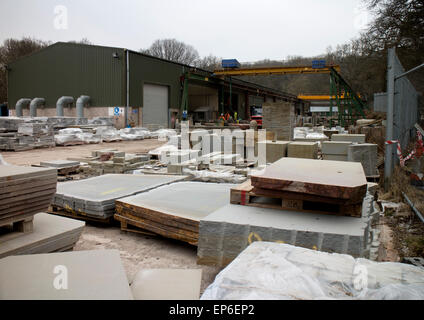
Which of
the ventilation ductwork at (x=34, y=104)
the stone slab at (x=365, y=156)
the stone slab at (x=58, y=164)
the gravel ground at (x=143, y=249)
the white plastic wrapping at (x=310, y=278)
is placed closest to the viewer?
the white plastic wrapping at (x=310, y=278)

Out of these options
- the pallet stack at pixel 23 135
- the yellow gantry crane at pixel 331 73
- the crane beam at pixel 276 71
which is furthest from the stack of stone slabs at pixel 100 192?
the crane beam at pixel 276 71

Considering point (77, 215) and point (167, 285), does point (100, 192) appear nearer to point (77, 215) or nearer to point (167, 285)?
point (77, 215)

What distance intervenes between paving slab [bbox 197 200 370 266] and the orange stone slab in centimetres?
29

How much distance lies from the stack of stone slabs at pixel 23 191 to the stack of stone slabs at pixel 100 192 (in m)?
1.40

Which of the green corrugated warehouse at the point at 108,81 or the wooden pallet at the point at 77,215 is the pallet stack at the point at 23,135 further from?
the wooden pallet at the point at 77,215

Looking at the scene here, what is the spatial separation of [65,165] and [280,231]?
7304mm

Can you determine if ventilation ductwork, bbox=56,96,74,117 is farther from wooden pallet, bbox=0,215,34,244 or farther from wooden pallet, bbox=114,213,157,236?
wooden pallet, bbox=0,215,34,244

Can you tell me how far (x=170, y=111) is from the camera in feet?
94.9

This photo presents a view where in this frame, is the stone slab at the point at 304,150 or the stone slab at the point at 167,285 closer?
the stone slab at the point at 167,285

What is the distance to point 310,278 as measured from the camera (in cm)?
203

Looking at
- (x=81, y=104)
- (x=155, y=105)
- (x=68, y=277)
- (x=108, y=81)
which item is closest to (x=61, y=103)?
(x=81, y=104)

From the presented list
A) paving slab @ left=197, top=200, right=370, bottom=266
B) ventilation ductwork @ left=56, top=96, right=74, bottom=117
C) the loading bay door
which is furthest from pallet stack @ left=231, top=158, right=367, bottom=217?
ventilation ductwork @ left=56, top=96, right=74, bottom=117

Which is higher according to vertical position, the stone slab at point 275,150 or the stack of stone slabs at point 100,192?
the stone slab at point 275,150

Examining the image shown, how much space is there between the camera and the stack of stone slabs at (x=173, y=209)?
13.6 feet
